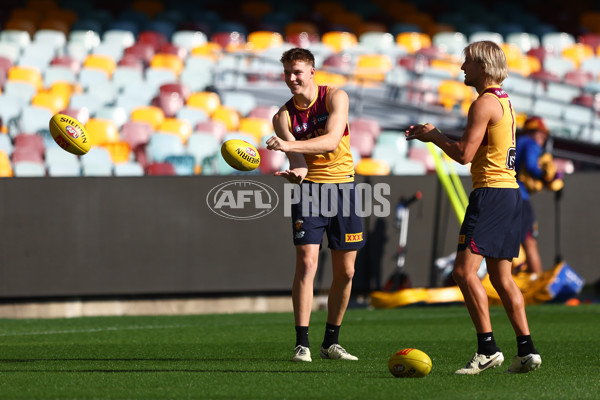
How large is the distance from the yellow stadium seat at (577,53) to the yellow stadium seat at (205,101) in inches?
293

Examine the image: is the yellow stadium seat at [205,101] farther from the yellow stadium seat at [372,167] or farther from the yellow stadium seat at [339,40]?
the yellow stadium seat at [339,40]

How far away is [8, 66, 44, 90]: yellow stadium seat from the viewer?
1572 cm

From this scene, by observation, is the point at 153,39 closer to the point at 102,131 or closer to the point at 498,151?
the point at 102,131

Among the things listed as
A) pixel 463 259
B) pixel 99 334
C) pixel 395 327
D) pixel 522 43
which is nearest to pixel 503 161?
pixel 463 259

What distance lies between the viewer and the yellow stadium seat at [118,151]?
13250 millimetres

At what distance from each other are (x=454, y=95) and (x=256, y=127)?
413 centimetres

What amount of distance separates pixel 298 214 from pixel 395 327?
2856 millimetres

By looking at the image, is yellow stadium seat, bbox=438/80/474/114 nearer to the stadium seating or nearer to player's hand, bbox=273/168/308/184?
the stadium seating

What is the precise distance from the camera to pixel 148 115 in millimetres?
14398

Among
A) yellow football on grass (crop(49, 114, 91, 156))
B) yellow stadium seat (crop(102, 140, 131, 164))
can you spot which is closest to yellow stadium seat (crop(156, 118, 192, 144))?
yellow stadium seat (crop(102, 140, 131, 164))

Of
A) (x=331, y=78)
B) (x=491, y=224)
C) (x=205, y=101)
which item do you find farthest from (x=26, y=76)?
(x=491, y=224)

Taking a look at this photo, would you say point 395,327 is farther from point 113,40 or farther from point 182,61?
point 113,40

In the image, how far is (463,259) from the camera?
223 inches

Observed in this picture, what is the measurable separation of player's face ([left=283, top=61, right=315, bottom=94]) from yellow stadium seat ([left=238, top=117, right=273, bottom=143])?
7.60 m
